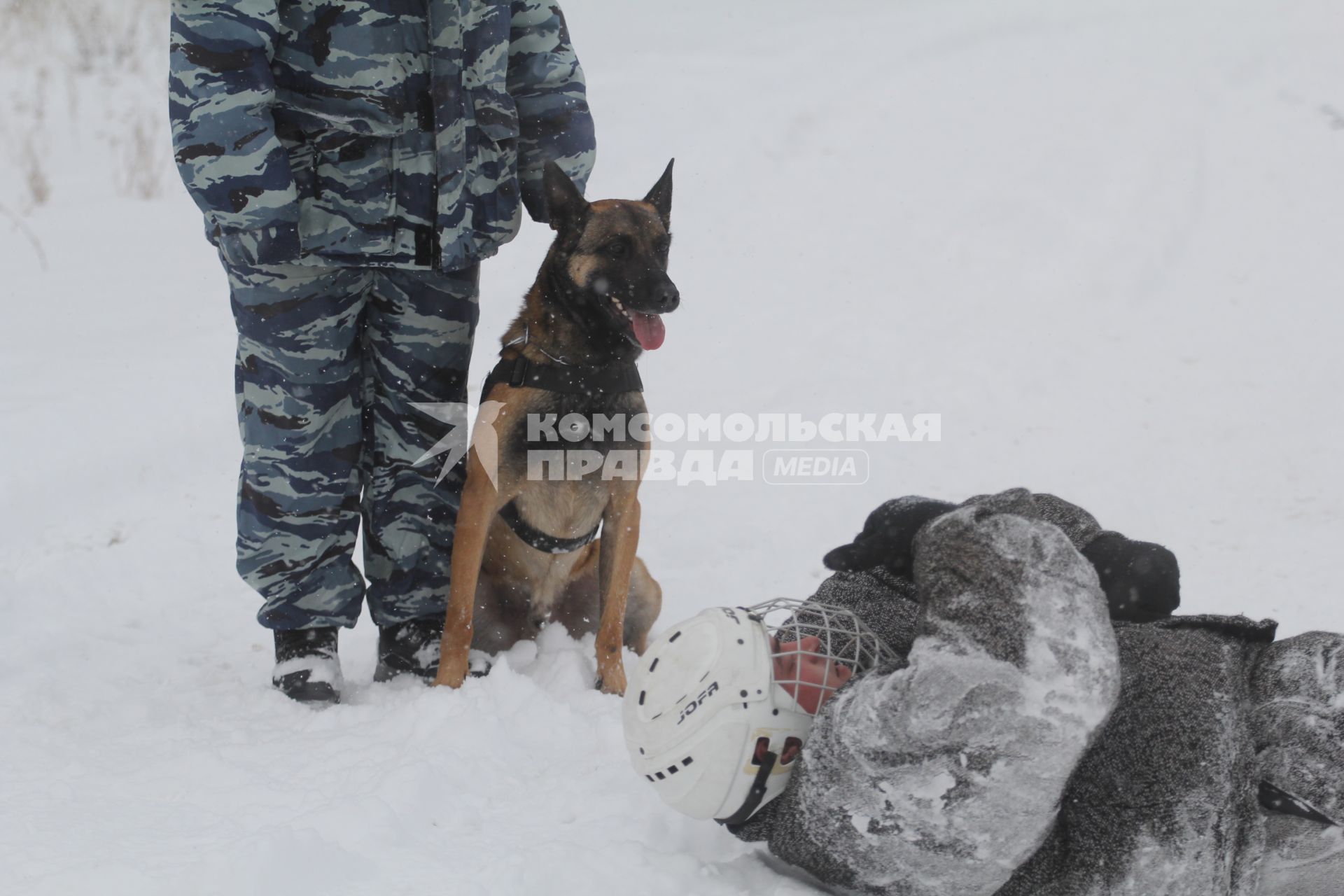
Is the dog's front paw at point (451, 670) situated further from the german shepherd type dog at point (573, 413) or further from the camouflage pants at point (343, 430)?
the camouflage pants at point (343, 430)

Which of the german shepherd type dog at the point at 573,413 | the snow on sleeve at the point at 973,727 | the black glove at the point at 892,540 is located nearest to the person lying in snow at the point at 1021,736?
the snow on sleeve at the point at 973,727

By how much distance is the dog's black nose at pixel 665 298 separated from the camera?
2.68 m

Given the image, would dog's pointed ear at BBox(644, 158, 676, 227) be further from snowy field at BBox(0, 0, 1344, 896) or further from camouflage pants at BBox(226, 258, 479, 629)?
snowy field at BBox(0, 0, 1344, 896)

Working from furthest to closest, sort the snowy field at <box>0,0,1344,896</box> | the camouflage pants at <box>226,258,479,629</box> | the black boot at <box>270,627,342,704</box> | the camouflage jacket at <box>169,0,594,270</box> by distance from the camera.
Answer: the black boot at <box>270,627,342,704</box>
the camouflage pants at <box>226,258,479,629</box>
the camouflage jacket at <box>169,0,594,270</box>
the snowy field at <box>0,0,1344,896</box>

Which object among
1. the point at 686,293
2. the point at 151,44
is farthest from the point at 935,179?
the point at 151,44

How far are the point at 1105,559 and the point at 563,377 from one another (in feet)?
4.68

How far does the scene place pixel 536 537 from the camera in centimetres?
283

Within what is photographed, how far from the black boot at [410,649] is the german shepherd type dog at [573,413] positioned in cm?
8

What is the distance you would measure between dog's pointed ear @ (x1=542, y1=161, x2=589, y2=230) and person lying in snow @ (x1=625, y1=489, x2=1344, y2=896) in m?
1.38

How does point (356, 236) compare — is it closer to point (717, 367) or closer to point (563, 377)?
point (563, 377)

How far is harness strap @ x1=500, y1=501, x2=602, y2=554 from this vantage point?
2814 millimetres

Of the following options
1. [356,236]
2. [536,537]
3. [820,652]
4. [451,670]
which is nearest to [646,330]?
[536,537]

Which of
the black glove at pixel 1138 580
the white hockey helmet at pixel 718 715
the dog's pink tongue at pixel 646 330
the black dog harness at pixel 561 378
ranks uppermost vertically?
the dog's pink tongue at pixel 646 330

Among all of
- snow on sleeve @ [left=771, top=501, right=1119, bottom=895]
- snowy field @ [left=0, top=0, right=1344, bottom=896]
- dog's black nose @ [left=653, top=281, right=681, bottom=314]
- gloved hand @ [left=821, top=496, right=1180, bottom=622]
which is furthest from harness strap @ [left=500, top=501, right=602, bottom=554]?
snow on sleeve @ [left=771, top=501, right=1119, bottom=895]
